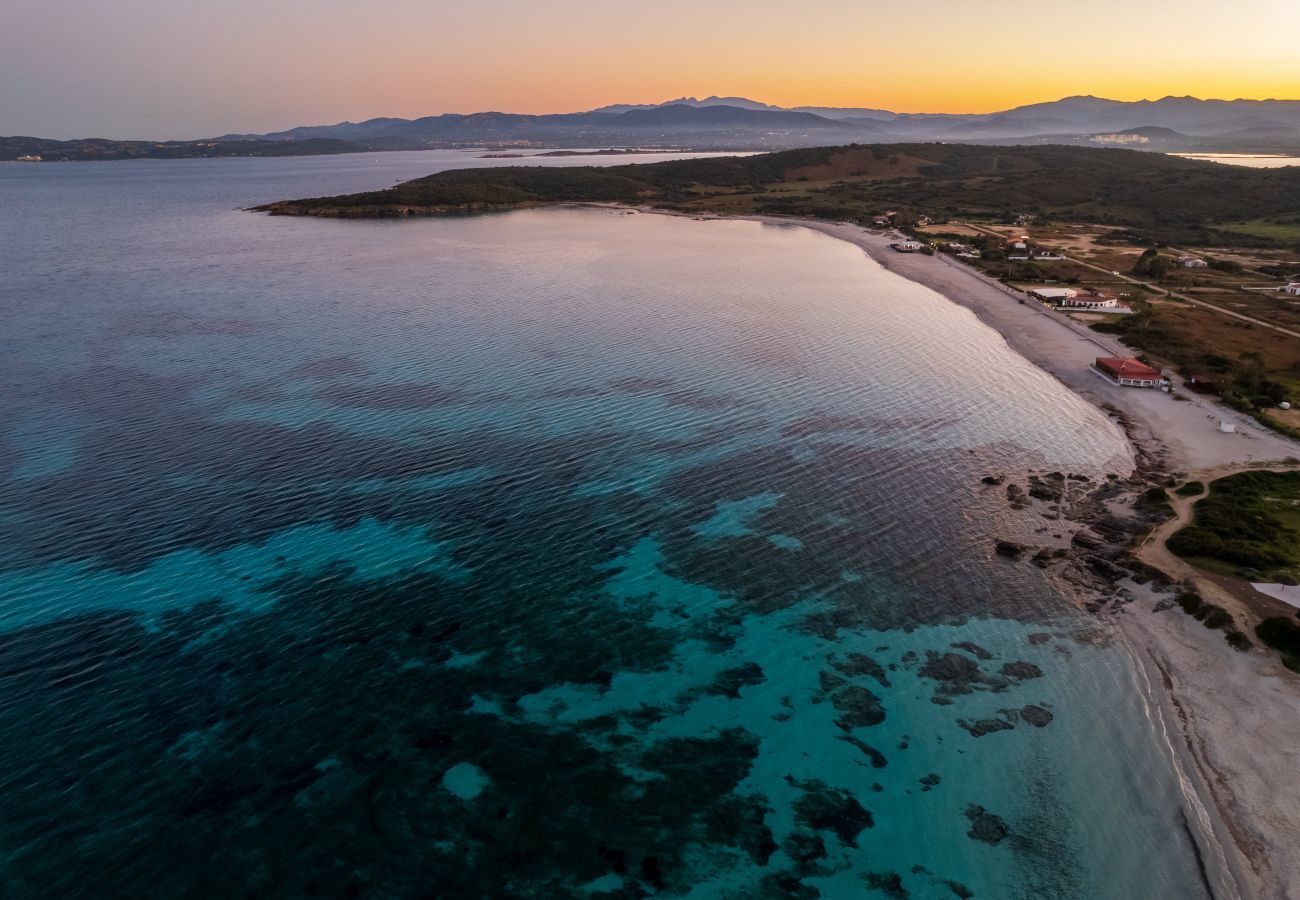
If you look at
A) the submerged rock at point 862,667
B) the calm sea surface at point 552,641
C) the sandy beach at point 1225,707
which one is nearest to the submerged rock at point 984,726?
the calm sea surface at point 552,641

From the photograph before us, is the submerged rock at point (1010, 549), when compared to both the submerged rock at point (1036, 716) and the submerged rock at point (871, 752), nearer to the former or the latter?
the submerged rock at point (1036, 716)

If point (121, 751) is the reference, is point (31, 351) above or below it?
above

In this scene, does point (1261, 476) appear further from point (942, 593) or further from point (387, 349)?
point (387, 349)

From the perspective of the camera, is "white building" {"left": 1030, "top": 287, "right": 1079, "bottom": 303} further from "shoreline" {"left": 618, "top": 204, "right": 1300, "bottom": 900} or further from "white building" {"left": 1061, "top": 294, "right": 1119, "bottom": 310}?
"shoreline" {"left": 618, "top": 204, "right": 1300, "bottom": 900}

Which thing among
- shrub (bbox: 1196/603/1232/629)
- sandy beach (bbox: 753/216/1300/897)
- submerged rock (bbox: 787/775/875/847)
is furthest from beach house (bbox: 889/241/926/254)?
submerged rock (bbox: 787/775/875/847)

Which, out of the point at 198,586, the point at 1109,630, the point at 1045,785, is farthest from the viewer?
the point at 198,586

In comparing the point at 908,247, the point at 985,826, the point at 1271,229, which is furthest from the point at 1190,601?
the point at 1271,229

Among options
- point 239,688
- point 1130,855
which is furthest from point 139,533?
point 1130,855
